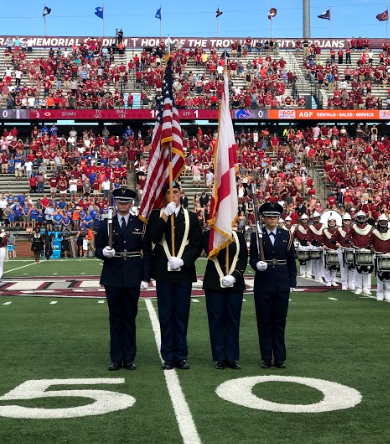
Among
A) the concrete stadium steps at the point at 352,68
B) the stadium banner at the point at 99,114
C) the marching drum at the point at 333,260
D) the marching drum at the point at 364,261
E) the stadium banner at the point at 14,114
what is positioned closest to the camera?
the marching drum at the point at 364,261

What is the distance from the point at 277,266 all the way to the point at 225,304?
2.38 feet

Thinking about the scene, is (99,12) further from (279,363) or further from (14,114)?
(279,363)

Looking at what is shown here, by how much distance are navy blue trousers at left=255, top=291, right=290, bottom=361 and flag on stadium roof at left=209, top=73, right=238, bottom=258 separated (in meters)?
0.76

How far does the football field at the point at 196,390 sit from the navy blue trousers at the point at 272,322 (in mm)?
213

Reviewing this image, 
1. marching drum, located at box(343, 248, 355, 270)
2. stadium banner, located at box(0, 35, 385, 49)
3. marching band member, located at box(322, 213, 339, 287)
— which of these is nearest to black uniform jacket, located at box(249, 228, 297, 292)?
marching drum, located at box(343, 248, 355, 270)

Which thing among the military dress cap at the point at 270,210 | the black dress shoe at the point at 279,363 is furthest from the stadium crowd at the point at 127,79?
the black dress shoe at the point at 279,363

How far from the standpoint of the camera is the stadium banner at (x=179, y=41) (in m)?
50.0

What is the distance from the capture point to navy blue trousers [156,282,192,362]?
7.88m

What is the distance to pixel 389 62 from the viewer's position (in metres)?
49.1

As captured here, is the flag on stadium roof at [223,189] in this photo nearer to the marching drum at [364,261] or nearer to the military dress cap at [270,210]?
the military dress cap at [270,210]

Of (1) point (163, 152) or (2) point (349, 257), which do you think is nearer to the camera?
(1) point (163, 152)

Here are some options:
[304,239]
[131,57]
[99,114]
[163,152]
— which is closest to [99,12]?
[131,57]

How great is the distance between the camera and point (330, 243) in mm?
18688

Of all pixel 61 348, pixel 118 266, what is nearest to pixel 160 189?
pixel 118 266
